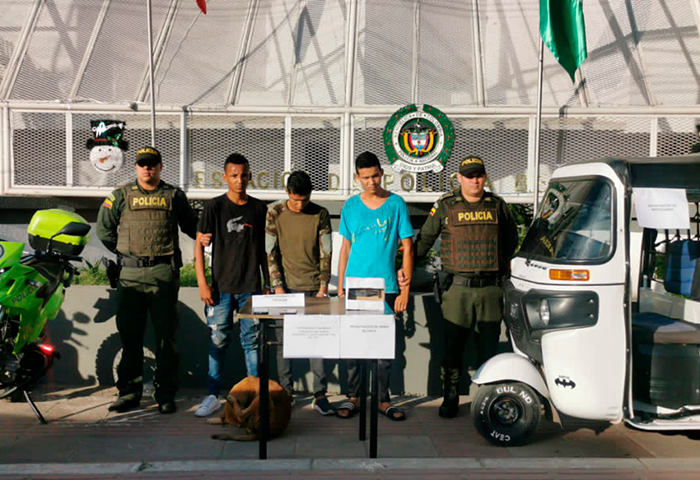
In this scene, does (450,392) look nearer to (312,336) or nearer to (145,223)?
(312,336)

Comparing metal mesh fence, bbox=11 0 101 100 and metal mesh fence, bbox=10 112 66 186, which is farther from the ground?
metal mesh fence, bbox=11 0 101 100

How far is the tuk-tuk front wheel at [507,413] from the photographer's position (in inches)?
182

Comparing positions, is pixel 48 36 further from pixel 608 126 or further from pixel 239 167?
pixel 608 126

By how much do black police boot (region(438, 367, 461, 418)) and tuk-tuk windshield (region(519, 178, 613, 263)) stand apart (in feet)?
3.75

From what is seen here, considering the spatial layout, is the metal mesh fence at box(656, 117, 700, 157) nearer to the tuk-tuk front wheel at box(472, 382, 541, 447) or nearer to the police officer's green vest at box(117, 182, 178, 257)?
the tuk-tuk front wheel at box(472, 382, 541, 447)

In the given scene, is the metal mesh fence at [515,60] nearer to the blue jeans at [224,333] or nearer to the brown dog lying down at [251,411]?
the blue jeans at [224,333]

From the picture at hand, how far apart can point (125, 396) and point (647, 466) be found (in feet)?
12.8

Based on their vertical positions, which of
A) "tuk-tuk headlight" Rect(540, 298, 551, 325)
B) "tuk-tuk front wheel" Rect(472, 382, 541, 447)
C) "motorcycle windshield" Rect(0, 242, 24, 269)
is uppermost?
"motorcycle windshield" Rect(0, 242, 24, 269)

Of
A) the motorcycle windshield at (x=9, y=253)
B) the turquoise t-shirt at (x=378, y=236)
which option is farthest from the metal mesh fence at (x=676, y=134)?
the motorcycle windshield at (x=9, y=253)

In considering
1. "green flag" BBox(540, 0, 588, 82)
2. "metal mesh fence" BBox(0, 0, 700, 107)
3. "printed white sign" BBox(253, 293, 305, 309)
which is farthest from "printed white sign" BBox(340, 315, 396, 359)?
"metal mesh fence" BBox(0, 0, 700, 107)

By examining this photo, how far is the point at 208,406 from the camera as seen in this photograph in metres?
5.32

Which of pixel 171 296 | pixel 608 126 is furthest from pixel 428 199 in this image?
pixel 171 296

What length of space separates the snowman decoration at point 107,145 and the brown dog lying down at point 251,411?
411cm

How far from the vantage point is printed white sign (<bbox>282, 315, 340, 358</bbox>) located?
4.12 m
